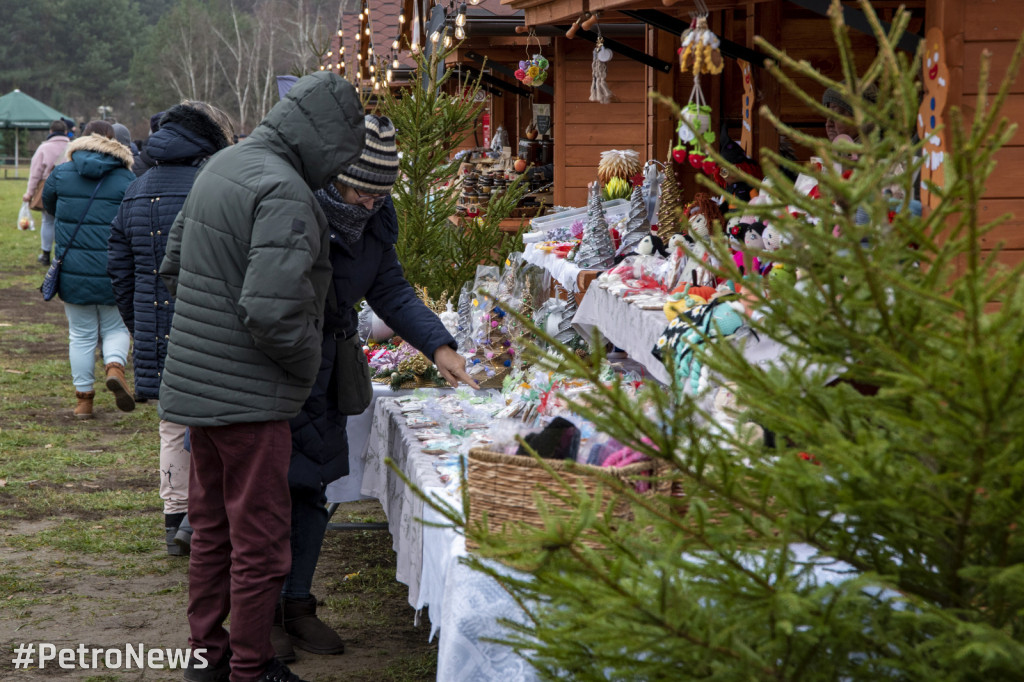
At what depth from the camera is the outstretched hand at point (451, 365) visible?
3.65m

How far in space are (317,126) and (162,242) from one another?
6.34ft

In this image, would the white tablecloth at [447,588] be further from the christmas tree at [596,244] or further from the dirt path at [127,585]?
the christmas tree at [596,244]

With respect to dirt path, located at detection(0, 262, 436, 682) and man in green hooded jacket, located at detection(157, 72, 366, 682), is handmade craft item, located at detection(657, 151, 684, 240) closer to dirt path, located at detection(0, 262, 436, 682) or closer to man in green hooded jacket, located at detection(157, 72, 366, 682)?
dirt path, located at detection(0, 262, 436, 682)

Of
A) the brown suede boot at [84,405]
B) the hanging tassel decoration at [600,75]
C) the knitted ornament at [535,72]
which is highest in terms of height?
the knitted ornament at [535,72]

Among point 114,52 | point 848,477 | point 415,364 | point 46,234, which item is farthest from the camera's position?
point 114,52

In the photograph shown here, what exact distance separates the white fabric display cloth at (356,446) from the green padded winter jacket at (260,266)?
49.8 inches

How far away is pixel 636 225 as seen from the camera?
18.8 feet

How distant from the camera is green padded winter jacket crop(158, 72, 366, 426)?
2926mm

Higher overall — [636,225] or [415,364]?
[636,225]

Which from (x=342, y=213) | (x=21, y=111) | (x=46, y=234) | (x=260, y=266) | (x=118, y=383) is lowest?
(x=118, y=383)

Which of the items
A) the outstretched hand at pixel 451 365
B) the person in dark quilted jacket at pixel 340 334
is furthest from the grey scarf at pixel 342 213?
the outstretched hand at pixel 451 365

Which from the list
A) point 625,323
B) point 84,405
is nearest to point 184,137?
point 625,323

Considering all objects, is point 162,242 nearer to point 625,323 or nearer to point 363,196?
point 363,196

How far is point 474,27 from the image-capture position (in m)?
9.90
